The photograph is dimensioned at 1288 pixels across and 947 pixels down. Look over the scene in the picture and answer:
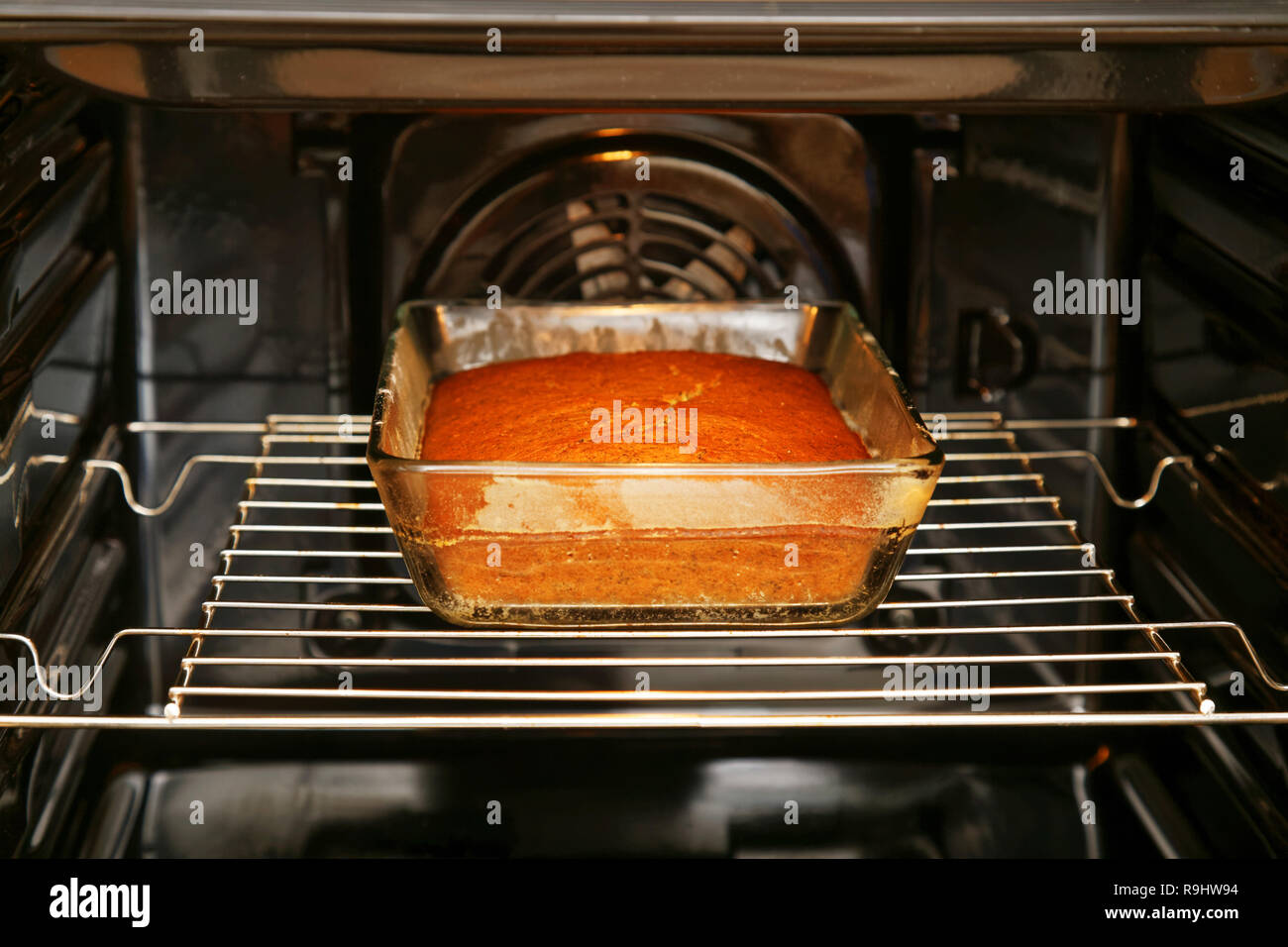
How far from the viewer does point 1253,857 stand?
90 cm

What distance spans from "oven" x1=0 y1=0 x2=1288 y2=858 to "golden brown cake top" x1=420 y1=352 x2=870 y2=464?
84mm

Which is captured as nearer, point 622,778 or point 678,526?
point 678,526

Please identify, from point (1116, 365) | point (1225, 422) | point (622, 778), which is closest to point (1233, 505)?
point (1225, 422)

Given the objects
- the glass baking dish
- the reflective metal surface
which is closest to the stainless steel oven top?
the reflective metal surface

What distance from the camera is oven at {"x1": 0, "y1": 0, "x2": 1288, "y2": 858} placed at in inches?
37.0

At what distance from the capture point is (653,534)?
0.77m

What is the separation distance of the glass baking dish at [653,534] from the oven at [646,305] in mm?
134

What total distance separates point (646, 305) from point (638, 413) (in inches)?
7.6

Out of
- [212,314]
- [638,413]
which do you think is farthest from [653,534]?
[212,314]

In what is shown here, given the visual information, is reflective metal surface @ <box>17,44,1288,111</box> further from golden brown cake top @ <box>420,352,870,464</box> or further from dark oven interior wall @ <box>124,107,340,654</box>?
dark oven interior wall @ <box>124,107,340,654</box>

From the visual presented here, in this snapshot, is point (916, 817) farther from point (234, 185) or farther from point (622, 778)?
point (234, 185)

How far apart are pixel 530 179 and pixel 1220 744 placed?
0.74m

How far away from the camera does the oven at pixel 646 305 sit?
940 mm

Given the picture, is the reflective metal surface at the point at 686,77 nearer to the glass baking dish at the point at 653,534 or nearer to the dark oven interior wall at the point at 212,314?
the glass baking dish at the point at 653,534
